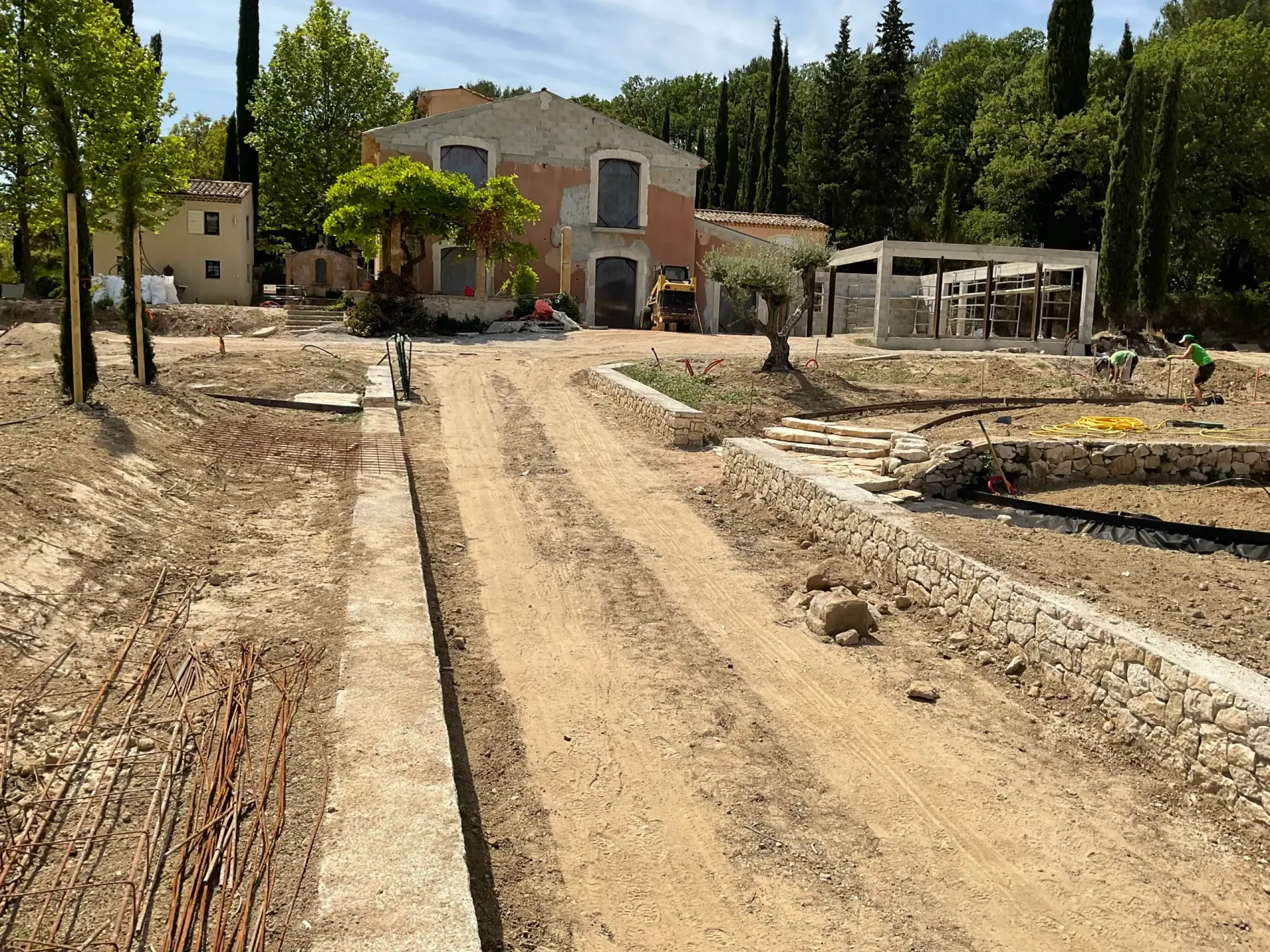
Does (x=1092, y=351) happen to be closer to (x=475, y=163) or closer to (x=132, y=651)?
(x=475, y=163)

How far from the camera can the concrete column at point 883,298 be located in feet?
90.1

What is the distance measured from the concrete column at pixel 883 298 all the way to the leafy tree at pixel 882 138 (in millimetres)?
17478

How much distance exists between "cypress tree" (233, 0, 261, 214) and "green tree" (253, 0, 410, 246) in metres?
0.53

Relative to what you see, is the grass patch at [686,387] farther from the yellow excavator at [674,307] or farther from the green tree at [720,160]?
the green tree at [720,160]

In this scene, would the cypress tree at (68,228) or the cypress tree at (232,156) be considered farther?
the cypress tree at (232,156)

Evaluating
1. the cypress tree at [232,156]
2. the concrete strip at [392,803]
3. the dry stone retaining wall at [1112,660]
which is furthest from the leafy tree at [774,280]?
the cypress tree at [232,156]

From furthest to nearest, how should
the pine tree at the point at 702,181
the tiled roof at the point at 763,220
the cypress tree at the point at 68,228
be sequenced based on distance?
the pine tree at the point at 702,181, the tiled roof at the point at 763,220, the cypress tree at the point at 68,228

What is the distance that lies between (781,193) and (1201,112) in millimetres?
17425

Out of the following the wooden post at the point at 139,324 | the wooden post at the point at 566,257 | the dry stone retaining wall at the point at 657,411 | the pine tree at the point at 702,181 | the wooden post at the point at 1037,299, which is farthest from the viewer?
the pine tree at the point at 702,181

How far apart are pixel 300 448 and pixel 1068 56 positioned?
37.7 m

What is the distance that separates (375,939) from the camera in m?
3.06

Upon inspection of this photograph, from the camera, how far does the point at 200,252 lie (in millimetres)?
34719

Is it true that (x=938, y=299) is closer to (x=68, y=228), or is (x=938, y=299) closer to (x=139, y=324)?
(x=139, y=324)

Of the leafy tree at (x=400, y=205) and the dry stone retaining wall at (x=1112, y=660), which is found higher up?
the leafy tree at (x=400, y=205)
